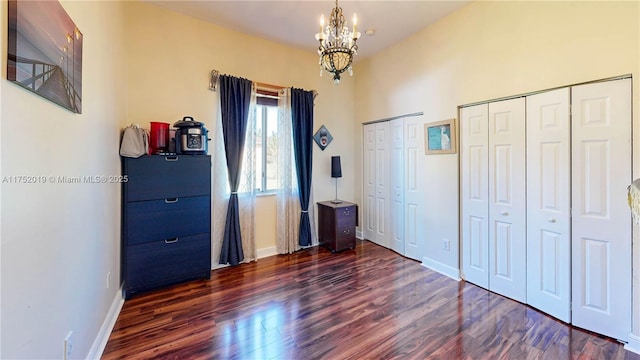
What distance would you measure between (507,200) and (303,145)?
2584 mm

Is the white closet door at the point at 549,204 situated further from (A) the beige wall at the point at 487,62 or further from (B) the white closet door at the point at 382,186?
(B) the white closet door at the point at 382,186

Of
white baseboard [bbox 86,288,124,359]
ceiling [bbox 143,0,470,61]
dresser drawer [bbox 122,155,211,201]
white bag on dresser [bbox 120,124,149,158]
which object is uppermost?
ceiling [bbox 143,0,470,61]

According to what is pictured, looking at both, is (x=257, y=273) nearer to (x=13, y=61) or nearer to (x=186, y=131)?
(x=186, y=131)

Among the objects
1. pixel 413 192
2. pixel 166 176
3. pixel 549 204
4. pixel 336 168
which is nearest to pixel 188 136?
pixel 166 176

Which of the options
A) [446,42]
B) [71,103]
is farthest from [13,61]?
[446,42]

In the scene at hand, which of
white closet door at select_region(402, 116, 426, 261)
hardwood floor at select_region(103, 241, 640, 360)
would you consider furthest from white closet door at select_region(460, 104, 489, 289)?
white closet door at select_region(402, 116, 426, 261)

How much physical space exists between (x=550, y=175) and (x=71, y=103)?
349 cm

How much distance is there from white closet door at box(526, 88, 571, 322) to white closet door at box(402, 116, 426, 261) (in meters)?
1.21

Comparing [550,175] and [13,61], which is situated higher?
[13,61]

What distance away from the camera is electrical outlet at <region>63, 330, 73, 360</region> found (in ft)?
4.34

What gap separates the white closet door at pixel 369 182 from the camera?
4.33 meters

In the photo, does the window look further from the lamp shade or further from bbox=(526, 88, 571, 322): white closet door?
bbox=(526, 88, 571, 322): white closet door

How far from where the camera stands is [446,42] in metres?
3.07

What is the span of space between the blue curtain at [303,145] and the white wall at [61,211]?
6.96ft
